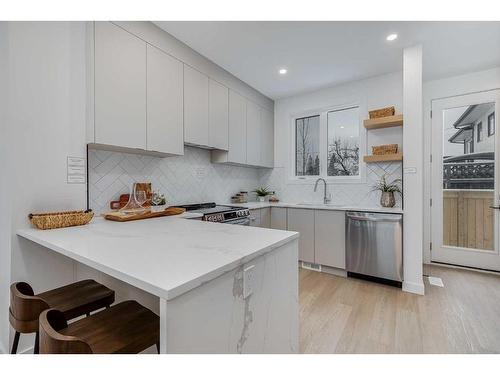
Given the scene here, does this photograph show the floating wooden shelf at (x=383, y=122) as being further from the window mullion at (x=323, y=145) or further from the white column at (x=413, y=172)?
the window mullion at (x=323, y=145)

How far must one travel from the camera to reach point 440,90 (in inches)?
134

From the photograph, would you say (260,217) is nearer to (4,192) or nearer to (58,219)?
(58,219)

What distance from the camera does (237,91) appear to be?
343 centimetres

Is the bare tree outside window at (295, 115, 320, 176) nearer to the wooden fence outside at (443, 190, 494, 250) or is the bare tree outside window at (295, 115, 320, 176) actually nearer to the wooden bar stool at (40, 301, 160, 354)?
the wooden fence outside at (443, 190, 494, 250)

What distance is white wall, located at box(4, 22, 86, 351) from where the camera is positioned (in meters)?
1.47

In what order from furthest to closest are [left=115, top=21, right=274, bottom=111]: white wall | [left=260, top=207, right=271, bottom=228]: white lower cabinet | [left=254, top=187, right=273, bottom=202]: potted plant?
[left=254, top=187, right=273, bottom=202]: potted plant < [left=260, top=207, right=271, bottom=228]: white lower cabinet < [left=115, top=21, right=274, bottom=111]: white wall

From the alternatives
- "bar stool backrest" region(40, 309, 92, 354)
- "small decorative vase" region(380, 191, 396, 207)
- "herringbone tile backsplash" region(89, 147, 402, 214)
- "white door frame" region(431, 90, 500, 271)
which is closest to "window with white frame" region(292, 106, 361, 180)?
"herringbone tile backsplash" region(89, 147, 402, 214)

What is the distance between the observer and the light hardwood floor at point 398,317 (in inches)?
68.5

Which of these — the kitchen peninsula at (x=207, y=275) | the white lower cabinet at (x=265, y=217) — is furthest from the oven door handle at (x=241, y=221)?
the kitchen peninsula at (x=207, y=275)

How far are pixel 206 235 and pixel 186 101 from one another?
1.85 meters

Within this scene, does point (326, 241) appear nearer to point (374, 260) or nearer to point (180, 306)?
point (374, 260)

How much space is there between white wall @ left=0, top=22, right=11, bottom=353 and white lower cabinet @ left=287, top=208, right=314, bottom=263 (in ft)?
9.36
